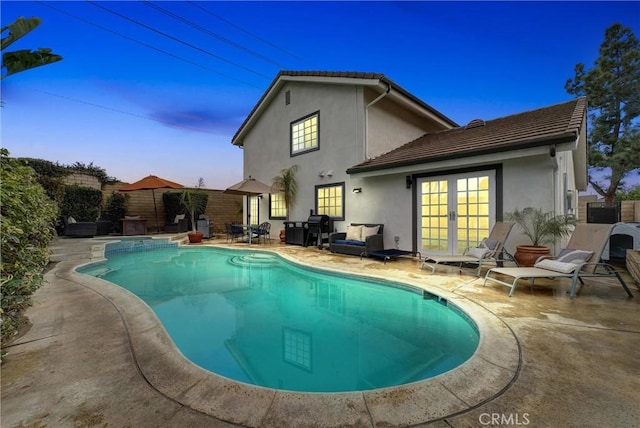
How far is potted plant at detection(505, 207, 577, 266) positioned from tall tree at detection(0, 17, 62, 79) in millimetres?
7473

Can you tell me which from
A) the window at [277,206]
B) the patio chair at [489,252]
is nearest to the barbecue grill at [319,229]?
the window at [277,206]

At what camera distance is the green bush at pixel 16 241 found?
217 cm

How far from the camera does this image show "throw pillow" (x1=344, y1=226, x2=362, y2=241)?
29.5 feet

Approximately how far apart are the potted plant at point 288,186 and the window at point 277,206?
15.3 inches

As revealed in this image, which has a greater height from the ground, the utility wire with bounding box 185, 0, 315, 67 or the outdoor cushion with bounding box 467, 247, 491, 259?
the utility wire with bounding box 185, 0, 315, 67

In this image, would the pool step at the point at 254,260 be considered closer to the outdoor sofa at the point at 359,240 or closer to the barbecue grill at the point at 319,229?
the barbecue grill at the point at 319,229

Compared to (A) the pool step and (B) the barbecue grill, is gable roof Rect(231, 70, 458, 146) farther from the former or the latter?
(A) the pool step

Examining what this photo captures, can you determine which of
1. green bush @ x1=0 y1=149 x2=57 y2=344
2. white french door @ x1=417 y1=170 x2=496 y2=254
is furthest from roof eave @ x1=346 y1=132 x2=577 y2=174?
green bush @ x1=0 y1=149 x2=57 y2=344

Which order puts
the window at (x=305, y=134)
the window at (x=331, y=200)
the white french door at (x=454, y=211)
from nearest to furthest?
the white french door at (x=454, y=211) < the window at (x=331, y=200) < the window at (x=305, y=134)

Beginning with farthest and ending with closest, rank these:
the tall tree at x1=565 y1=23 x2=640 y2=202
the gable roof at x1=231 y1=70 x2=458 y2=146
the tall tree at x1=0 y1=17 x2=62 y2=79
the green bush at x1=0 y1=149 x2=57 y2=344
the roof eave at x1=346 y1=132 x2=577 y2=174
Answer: the tall tree at x1=565 y1=23 x2=640 y2=202 → the gable roof at x1=231 y1=70 x2=458 y2=146 → the roof eave at x1=346 y1=132 x2=577 y2=174 → the green bush at x1=0 y1=149 x2=57 y2=344 → the tall tree at x1=0 y1=17 x2=62 y2=79

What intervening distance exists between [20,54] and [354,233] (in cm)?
810

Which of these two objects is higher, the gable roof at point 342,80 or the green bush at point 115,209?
the gable roof at point 342,80

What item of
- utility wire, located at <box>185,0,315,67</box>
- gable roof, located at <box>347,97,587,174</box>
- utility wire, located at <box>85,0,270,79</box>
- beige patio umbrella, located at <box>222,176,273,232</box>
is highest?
utility wire, located at <box>185,0,315,67</box>

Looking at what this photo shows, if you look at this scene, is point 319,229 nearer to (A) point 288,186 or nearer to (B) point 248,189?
(A) point 288,186
